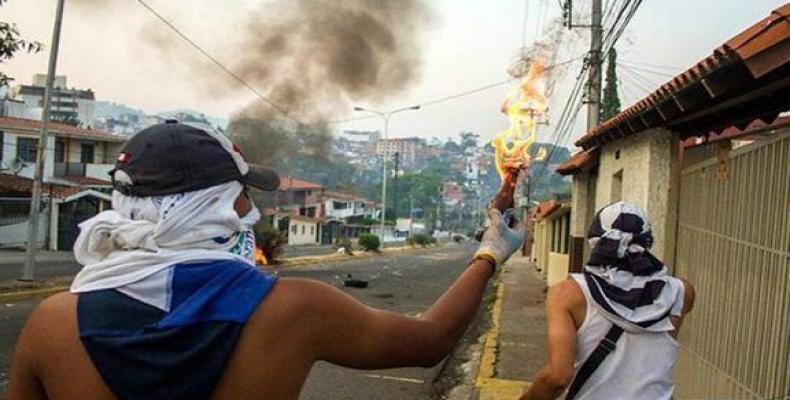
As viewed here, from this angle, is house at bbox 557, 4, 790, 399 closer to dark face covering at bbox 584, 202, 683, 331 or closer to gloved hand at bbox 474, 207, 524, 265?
dark face covering at bbox 584, 202, 683, 331

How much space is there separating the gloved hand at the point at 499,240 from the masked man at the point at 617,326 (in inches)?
19.8

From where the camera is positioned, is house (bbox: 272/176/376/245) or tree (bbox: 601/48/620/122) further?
house (bbox: 272/176/376/245)

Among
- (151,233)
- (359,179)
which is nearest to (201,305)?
(151,233)

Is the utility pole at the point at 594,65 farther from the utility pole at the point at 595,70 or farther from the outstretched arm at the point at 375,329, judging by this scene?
the outstretched arm at the point at 375,329

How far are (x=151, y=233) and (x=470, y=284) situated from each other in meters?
0.77

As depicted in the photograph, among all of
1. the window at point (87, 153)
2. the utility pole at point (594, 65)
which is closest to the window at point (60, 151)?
the window at point (87, 153)

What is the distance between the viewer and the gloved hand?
73.5 inches

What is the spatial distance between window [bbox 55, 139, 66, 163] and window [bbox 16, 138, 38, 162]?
1116 mm

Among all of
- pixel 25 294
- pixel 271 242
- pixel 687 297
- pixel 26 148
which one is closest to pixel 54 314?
pixel 687 297

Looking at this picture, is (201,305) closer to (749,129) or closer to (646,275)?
(646,275)

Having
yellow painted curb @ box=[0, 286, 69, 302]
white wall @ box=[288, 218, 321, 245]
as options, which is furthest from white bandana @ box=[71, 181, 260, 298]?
white wall @ box=[288, 218, 321, 245]

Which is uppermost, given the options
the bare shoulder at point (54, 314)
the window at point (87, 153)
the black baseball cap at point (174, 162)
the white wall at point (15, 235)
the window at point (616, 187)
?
the window at point (87, 153)

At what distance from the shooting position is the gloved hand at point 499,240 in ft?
6.12

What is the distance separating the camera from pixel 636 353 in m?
2.40
